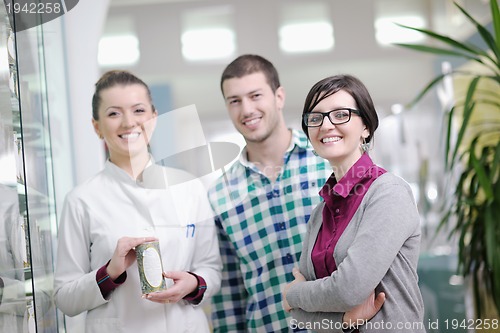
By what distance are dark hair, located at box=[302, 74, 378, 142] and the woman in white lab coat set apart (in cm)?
43

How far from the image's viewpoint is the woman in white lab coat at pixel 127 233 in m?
1.56

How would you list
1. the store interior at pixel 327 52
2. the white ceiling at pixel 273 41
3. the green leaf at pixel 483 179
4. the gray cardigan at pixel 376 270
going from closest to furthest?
1. the gray cardigan at pixel 376 270
2. the green leaf at pixel 483 179
3. the store interior at pixel 327 52
4. the white ceiling at pixel 273 41

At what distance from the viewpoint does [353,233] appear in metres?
1.32

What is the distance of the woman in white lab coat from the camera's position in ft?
5.13

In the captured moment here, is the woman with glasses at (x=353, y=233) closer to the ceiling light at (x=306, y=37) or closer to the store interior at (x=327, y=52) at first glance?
the store interior at (x=327, y=52)

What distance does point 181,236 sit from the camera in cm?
163

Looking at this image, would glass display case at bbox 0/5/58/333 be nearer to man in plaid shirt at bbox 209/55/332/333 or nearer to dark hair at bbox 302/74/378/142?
man in plaid shirt at bbox 209/55/332/333

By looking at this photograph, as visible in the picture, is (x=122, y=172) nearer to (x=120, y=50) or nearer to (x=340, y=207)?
(x=340, y=207)

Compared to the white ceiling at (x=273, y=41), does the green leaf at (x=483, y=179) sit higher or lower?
lower

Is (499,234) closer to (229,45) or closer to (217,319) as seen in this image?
(217,319)

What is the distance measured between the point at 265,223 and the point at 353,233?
461mm

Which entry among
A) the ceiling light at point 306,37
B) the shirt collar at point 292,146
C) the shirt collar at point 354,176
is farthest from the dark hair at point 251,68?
the ceiling light at point 306,37

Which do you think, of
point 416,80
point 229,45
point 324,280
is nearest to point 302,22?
point 229,45

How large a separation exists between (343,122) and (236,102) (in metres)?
0.38
